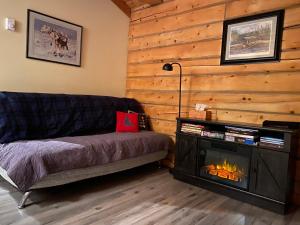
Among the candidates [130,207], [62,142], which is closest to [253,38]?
[130,207]

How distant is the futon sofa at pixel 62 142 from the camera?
205cm

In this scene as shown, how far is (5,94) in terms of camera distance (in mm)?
2533

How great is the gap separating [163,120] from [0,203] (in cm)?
222

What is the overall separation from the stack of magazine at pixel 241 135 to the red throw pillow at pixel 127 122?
1.32m

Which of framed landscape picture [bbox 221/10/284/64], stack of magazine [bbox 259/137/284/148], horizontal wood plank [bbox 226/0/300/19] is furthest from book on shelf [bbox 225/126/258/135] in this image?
horizontal wood plank [bbox 226/0/300/19]

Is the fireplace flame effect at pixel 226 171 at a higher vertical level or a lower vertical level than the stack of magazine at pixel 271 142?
lower

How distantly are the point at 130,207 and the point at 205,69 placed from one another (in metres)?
1.90

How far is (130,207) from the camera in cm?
220

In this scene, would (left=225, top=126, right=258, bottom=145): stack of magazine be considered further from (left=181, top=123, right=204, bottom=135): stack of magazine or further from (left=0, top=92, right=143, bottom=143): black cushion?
(left=0, top=92, right=143, bottom=143): black cushion

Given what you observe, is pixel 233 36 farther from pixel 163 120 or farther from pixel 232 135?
pixel 163 120

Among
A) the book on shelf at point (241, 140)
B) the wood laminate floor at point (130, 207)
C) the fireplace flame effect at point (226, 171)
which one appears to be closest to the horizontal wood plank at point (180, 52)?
the book on shelf at point (241, 140)

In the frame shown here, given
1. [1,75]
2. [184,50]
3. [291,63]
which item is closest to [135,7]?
[184,50]

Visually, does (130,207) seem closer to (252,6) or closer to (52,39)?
(52,39)

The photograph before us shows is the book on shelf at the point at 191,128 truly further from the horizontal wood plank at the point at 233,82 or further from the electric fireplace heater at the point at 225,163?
the horizontal wood plank at the point at 233,82
